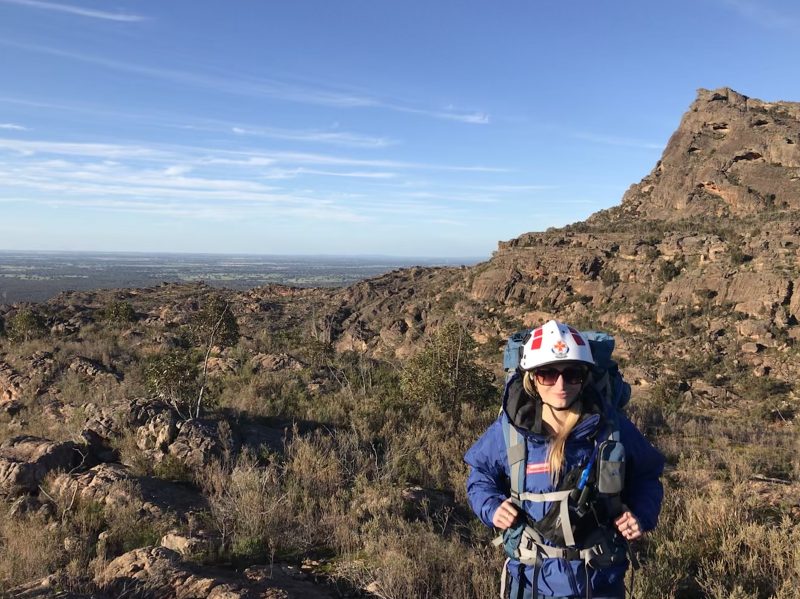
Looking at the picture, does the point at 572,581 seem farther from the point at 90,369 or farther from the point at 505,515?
the point at 90,369

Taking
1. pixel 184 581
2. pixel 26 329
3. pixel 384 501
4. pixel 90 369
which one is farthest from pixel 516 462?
pixel 26 329

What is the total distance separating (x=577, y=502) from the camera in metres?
2.24

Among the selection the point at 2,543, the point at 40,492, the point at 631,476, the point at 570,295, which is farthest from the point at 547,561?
the point at 570,295

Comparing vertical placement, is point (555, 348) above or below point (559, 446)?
above

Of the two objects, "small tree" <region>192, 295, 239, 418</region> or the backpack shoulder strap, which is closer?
the backpack shoulder strap

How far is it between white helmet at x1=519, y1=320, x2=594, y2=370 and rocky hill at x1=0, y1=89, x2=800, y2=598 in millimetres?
2035

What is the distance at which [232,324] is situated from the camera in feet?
44.9

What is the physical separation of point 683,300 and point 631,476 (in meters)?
33.5

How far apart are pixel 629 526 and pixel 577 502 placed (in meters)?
0.25

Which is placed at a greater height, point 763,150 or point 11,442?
point 763,150

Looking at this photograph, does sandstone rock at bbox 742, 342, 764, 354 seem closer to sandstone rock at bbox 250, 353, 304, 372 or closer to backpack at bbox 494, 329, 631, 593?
sandstone rock at bbox 250, 353, 304, 372

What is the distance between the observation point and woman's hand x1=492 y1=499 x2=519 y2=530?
2.27 meters

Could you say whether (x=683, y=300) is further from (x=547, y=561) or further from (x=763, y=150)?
(x=547, y=561)

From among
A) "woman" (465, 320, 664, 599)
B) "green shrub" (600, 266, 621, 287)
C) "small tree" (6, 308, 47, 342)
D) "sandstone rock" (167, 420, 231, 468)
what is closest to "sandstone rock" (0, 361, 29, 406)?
"sandstone rock" (167, 420, 231, 468)
